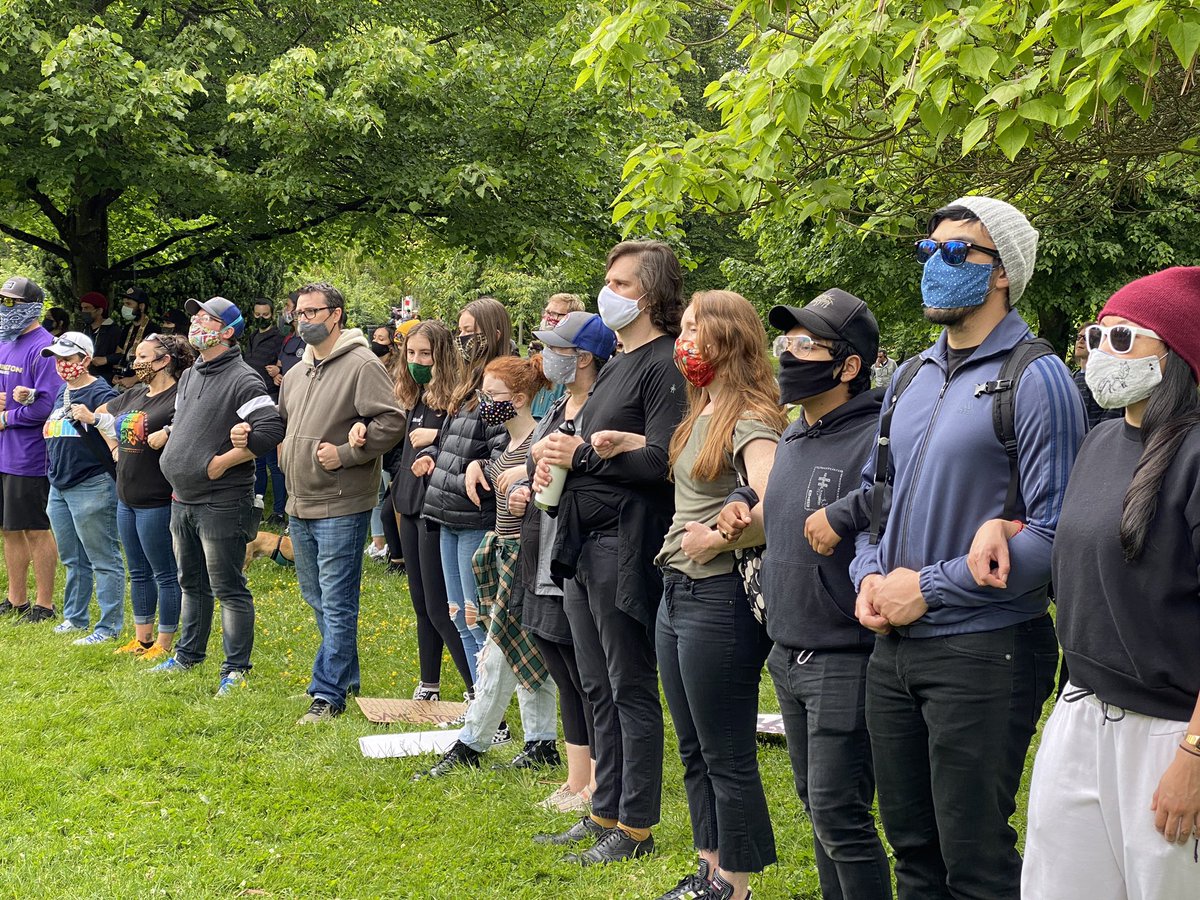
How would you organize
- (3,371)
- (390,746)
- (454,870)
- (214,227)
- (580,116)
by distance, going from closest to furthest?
(454,870) < (390,746) < (3,371) < (580,116) < (214,227)

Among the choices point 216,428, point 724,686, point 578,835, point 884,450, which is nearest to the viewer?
point 884,450

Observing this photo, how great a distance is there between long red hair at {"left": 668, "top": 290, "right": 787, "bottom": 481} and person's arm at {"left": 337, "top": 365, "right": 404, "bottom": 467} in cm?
323

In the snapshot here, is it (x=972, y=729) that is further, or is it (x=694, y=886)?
(x=694, y=886)

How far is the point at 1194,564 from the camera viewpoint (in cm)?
267

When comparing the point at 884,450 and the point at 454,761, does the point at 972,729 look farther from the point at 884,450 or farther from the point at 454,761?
the point at 454,761

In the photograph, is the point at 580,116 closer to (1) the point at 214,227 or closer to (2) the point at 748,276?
(1) the point at 214,227

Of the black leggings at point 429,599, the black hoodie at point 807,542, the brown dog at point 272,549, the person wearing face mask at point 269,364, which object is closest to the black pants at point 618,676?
the black hoodie at point 807,542

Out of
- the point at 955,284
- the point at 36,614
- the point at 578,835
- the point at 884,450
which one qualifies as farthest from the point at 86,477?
the point at 955,284

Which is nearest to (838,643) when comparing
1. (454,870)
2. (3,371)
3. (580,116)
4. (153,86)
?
(454,870)

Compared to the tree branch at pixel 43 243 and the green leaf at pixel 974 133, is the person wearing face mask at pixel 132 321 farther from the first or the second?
the green leaf at pixel 974 133

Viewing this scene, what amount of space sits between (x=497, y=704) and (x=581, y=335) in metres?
2.02

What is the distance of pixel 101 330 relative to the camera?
48.7 feet

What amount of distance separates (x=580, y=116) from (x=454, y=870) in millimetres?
10411

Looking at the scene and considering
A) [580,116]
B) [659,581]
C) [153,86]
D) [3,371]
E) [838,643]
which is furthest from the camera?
[580,116]
